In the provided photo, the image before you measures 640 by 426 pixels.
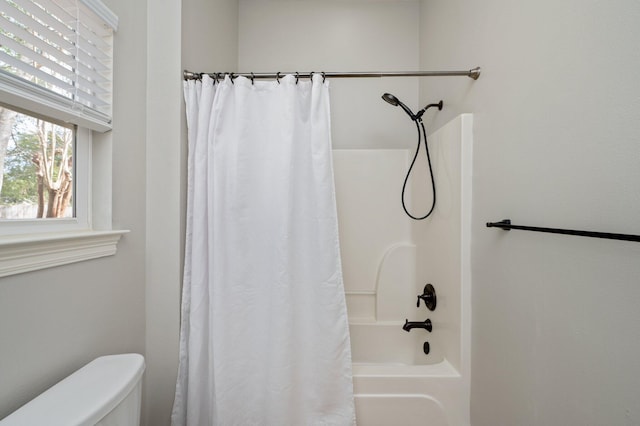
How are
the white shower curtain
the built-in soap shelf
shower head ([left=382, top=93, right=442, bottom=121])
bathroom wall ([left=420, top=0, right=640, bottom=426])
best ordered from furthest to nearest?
the built-in soap shelf
shower head ([left=382, top=93, right=442, bottom=121])
the white shower curtain
bathroom wall ([left=420, top=0, right=640, bottom=426])

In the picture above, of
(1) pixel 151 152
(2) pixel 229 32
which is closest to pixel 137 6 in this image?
(1) pixel 151 152

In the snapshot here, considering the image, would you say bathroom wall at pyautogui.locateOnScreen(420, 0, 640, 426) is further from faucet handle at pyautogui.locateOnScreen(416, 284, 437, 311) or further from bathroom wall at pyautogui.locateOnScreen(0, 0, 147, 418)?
bathroom wall at pyautogui.locateOnScreen(0, 0, 147, 418)

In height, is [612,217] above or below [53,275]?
above

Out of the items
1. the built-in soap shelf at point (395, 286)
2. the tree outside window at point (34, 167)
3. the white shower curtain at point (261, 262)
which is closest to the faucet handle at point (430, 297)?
the built-in soap shelf at point (395, 286)

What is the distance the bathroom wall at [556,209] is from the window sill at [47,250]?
1.43 meters

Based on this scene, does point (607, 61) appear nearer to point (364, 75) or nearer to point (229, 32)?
point (364, 75)

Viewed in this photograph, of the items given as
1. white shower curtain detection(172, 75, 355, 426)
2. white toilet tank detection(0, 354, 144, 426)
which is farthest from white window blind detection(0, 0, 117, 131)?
white toilet tank detection(0, 354, 144, 426)

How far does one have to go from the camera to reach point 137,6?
112cm

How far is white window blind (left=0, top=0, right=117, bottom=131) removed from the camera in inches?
26.8

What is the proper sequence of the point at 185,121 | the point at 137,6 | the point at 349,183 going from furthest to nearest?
the point at 349,183, the point at 185,121, the point at 137,6

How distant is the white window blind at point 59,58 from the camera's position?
2.23ft

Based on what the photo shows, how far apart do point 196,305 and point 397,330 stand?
136cm

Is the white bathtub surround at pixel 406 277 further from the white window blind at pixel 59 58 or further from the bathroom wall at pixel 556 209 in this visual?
the white window blind at pixel 59 58

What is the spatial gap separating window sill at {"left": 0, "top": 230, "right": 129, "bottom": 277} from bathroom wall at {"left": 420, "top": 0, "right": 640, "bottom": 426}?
56.3 inches
